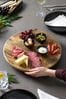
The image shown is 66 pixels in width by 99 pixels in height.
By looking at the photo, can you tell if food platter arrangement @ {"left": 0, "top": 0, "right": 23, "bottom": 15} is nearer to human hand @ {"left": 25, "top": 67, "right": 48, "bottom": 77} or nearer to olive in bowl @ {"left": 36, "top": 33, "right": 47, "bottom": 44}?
olive in bowl @ {"left": 36, "top": 33, "right": 47, "bottom": 44}

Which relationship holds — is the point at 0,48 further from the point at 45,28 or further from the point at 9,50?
the point at 45,28

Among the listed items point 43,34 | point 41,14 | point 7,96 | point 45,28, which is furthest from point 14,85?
point 41,14

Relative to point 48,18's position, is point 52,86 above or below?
below

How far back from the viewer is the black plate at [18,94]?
1513mm

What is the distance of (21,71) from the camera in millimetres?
1695

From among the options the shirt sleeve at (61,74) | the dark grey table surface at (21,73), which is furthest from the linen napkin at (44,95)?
the shirt sleeve at (61,74)

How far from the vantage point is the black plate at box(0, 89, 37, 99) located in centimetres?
151

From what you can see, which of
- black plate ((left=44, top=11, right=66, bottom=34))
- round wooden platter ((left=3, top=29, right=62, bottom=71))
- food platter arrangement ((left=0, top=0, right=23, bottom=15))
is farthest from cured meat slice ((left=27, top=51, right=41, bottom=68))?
food platter arrangement ((left=0, top=0, right=23, bottom=15))

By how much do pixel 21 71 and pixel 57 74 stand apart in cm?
21

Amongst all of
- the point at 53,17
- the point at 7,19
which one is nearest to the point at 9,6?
the point at 7,19

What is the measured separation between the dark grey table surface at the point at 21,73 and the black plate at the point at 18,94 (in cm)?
5

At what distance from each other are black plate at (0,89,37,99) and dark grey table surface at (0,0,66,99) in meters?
0.05

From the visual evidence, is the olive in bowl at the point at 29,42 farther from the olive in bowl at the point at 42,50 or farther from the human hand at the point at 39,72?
the human hand at the point at 39,72

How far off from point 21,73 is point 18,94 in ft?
0.62
